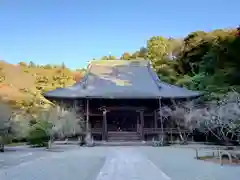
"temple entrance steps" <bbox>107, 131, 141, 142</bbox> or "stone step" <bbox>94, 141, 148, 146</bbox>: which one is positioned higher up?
"temple entrance steps" <bbox>107, 131, 141, 142</bbox>

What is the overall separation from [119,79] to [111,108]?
4542 mm

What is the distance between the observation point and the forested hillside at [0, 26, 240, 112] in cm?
2627

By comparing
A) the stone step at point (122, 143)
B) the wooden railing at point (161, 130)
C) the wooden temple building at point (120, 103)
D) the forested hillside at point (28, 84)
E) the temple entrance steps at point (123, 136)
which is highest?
the forested hillside at point (28, 84)

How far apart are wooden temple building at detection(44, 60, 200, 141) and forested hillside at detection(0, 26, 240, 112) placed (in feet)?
13.0

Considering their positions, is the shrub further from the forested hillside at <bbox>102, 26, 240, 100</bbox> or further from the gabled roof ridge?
the gabled roof ridge

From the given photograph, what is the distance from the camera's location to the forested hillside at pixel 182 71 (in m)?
26.3

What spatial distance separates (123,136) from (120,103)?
8.72 ft

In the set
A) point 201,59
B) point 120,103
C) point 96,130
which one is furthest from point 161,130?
point 201,59

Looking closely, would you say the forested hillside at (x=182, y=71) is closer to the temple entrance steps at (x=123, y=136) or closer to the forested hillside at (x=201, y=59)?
the forested hillside at (x=201, y=59)

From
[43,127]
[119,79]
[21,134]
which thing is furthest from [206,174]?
[119,79]

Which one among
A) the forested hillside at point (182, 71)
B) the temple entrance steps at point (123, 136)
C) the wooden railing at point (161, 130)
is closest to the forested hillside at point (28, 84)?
the forested hillside at point (182, 71)

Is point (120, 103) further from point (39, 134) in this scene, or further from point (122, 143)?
point (39, 134)

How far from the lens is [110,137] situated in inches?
980

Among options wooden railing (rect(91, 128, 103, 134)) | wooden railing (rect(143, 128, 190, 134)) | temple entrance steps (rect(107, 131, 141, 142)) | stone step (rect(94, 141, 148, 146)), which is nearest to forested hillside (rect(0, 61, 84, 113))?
wooden railing (rect(91, 128, 103, 134))
